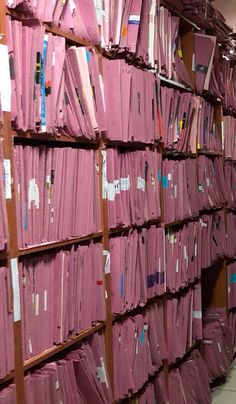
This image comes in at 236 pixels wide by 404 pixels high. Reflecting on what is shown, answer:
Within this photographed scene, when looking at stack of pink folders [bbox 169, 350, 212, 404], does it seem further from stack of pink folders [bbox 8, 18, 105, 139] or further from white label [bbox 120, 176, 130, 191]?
stack of pink folders [bbox 8, 18, 105, 139]

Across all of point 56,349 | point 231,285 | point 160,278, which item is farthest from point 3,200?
point 231,285

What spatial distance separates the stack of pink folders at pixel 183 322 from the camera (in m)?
3.00

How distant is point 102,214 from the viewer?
225cm

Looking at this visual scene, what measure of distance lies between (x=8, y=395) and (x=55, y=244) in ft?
1.80

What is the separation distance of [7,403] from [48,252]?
21.9 inches

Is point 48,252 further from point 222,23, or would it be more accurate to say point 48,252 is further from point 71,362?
point 222,23

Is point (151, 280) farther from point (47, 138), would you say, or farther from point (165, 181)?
point (47, 138)

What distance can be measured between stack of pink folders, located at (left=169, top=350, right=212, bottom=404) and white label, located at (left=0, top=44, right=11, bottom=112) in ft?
6.74

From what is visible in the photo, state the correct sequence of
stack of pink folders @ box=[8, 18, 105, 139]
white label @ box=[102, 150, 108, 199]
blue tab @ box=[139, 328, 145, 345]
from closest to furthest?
stack of pink folders @ box=[8, 18, 105, 139] < white label @ box=[102, 150, 108, 199] < blue tab @ box=[139, 328, 145, 345]

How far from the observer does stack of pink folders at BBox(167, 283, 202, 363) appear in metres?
3.00

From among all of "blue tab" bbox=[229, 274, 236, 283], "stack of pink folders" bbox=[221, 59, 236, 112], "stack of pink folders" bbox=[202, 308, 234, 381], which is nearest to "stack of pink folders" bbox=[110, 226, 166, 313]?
"stack of pink folders" bbox=[202, 308, 234, 381]

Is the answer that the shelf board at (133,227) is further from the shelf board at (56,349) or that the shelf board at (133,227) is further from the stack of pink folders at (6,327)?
the stack of pink folders at (6,327)

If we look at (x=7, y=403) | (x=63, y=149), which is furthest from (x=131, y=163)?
(x=7, y=403)

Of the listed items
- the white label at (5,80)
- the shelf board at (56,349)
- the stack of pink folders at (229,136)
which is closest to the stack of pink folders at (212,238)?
the stack of pink folders at (229,136)
